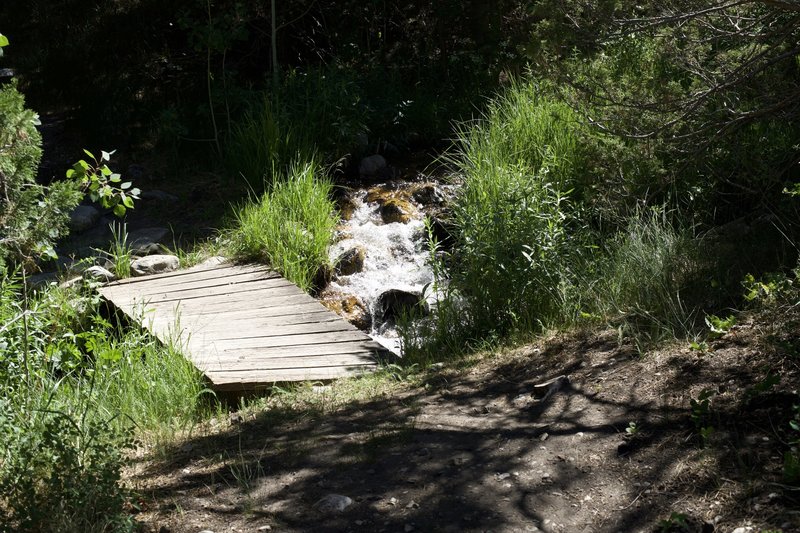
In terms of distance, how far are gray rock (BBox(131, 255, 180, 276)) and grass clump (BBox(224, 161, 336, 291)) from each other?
0.52 m

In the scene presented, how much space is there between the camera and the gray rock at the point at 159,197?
375 inches

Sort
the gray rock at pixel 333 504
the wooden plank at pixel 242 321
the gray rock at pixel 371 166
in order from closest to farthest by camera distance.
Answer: the gray rock at pixel 333 504 → the wooden plank at pixel 242 321 → the gray rock at pixel 371 166

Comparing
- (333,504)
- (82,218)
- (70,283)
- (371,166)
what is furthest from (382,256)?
(333,504)

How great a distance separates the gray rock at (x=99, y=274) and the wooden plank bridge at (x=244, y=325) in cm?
14

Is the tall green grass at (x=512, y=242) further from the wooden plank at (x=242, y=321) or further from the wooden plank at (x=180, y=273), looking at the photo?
the wooden plank at (x=180, y=273)

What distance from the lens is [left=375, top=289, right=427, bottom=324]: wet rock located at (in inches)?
314

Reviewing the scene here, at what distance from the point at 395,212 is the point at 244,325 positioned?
2896 millimetres

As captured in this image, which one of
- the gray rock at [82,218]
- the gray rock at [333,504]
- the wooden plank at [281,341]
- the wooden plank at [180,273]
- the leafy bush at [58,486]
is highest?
the gray rock at [82,218]

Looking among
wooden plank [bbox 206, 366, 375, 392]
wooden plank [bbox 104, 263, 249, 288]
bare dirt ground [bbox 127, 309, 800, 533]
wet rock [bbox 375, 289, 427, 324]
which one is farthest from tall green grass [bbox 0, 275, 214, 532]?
wet rock [bbox 375, 289, 427, 324]

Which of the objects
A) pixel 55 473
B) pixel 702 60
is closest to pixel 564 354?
pixel 702 60

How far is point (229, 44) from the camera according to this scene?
10023 mm

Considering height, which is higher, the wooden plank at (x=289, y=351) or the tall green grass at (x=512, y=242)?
the tall green grass at (x=512, y=242)

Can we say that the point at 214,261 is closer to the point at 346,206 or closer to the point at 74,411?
the point at 346,206

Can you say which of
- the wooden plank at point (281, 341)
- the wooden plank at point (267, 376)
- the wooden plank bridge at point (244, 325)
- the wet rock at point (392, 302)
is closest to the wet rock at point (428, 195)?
the wet rock at point (392, 302)
